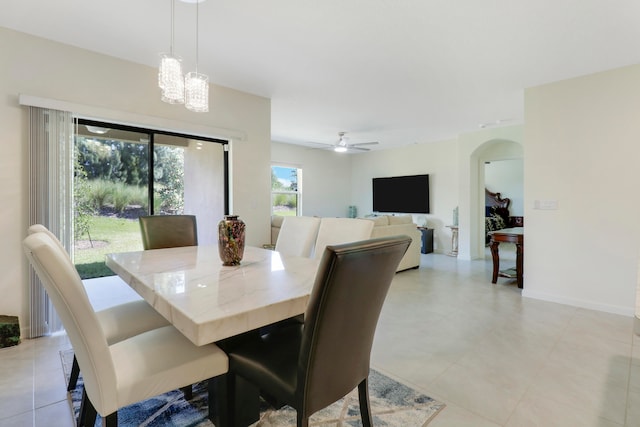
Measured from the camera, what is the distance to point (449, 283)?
4.23 meters

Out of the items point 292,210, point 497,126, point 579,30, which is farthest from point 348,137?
point 579,30

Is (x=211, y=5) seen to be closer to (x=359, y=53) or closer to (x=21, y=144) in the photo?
(x=359, y=53)

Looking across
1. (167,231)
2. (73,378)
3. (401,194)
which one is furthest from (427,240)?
(73,378)

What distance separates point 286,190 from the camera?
7.29 m

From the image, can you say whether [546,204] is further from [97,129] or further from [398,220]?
[97,129]

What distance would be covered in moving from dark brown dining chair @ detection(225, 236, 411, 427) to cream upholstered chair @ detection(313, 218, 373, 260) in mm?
889

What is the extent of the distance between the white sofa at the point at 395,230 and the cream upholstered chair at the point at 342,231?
1935mm

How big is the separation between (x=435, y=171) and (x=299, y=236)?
529 centimetres

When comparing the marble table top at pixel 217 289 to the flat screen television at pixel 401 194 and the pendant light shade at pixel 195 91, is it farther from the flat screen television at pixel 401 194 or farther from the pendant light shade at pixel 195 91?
the flat screen television at pixel 401 194

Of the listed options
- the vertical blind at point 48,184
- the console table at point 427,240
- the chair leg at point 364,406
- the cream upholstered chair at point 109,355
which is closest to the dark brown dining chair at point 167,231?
the vertical blind at point 48,184

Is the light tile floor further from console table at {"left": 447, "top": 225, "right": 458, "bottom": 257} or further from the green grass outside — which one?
console table at {"left": 447, "top": 225, "right": 458, "bottom": 257}

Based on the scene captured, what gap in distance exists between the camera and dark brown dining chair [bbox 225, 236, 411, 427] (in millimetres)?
946

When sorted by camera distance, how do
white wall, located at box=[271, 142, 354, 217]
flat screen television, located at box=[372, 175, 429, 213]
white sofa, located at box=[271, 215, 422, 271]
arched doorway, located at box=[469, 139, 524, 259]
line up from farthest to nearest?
white wall, located at box=[271, 142, 354, 217] → flat screen television, located at box=[372, 175, 429, 213] → arched doorway, located at box=[469, 139, 524, 259] → white sofa, located at box=[271, 215, 422, 271]

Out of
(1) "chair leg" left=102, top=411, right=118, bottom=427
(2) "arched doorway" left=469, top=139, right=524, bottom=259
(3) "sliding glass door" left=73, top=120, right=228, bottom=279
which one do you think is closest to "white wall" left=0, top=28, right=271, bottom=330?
(3) "sliding glass door" left=73, top=120, right=228, bottom=279
